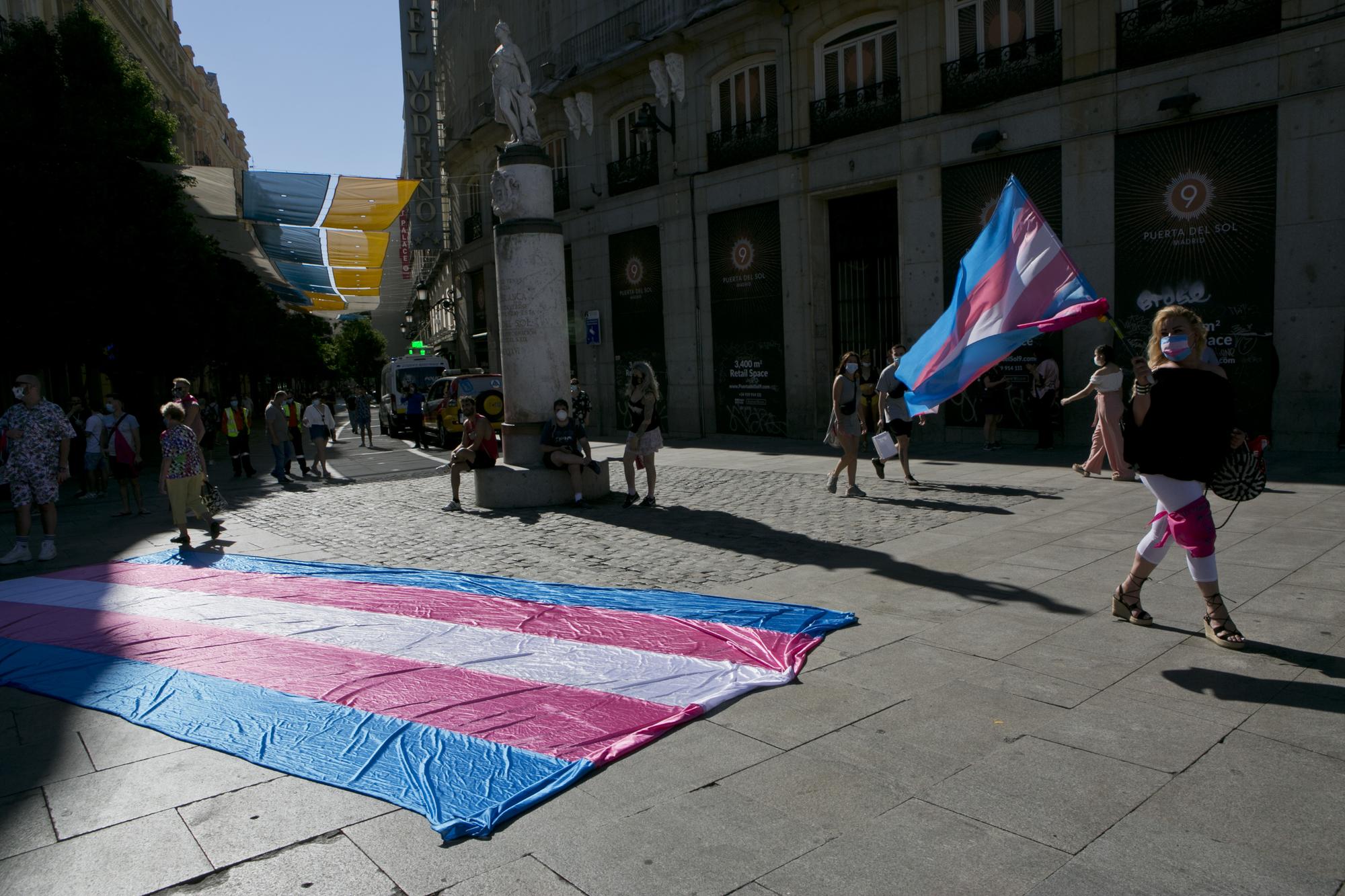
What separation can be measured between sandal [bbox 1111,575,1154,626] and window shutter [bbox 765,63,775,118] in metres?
16.3

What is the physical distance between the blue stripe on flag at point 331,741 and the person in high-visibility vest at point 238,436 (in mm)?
13103

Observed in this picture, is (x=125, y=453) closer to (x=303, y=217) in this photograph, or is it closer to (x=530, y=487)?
(x=530, y=487)

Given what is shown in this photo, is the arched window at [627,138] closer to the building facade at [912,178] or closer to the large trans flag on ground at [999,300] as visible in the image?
the building facade at [912,178]

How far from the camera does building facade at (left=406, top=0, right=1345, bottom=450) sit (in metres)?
12.9

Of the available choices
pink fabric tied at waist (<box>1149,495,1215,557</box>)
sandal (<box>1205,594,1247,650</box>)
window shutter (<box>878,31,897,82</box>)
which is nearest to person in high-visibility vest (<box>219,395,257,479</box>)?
window shutter (<box>878,31,897,82</box>)

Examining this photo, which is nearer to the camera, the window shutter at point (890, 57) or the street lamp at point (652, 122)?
the window shutter at point (890, 57)

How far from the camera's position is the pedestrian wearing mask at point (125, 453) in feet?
42.7

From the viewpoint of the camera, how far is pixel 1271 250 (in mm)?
12953

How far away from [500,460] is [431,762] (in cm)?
898

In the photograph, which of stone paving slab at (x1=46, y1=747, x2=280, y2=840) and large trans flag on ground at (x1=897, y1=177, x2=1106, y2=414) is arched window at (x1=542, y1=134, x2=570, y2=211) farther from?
stone paving slab at (x1=46, y1=747, x2=280, y2=840)

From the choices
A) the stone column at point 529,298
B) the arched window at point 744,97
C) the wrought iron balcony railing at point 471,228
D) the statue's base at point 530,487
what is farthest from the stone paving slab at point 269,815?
the wrought iron balcony railing at point 471,228

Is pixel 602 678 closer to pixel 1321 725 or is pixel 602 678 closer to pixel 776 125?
pixel 1321 725

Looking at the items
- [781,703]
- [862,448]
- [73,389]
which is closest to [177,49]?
[73,389]

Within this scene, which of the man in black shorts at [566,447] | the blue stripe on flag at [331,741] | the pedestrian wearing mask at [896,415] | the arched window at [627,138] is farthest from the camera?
the arched window at [627,138]
